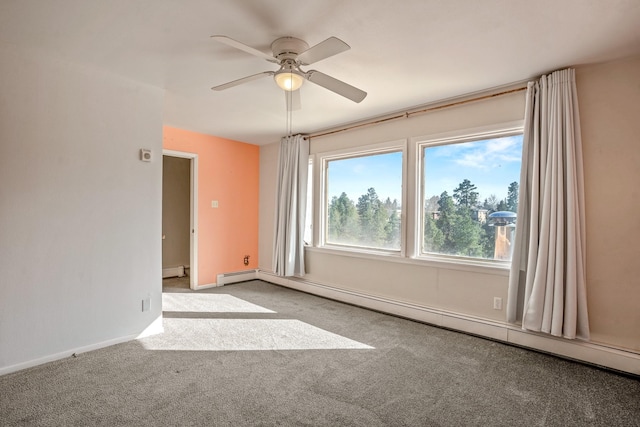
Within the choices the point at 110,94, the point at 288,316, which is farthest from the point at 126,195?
the point at 288,316

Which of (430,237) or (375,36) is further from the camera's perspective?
(430,237)

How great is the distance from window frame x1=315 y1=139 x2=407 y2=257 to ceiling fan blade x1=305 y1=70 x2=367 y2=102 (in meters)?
1.62

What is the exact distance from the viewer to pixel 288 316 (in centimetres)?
372

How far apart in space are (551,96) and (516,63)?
451 mm

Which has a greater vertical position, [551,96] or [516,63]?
[516,63]

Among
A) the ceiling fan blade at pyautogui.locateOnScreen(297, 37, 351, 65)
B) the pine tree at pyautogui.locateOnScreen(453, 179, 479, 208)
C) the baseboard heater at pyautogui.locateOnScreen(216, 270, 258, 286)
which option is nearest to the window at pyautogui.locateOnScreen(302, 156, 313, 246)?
the baseboard heater at pyautogui.locateOnScreen(216, 270, 258, 286)

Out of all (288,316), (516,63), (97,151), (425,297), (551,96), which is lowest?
(288,316)

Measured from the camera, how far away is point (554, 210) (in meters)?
2.59

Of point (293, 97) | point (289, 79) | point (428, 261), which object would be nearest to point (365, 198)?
point (428, 261)

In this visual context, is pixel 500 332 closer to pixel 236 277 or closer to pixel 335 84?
pixel 335 84

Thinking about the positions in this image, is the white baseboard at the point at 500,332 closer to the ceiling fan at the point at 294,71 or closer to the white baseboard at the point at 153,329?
the white baseboard at the point at 153,329

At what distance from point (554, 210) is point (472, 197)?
0.84 metres

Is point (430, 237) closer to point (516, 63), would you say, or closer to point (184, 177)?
point (516, 63)

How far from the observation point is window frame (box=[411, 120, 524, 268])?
10.1 ft
